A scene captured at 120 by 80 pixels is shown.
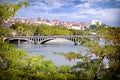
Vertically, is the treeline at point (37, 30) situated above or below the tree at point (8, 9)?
below

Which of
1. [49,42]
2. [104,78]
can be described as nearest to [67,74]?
[104,78]

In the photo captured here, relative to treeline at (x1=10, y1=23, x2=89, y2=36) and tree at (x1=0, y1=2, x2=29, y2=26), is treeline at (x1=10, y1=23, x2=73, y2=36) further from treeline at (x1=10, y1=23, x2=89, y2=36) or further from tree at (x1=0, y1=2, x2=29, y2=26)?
tree at (x1=0, y1=2, x2=29, y2=26)

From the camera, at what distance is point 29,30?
2.88m

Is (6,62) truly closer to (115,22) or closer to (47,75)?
(47,75)

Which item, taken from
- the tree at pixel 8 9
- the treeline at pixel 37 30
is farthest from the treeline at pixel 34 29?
the tree at pixel 8 9

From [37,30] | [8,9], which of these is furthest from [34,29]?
[8,9]

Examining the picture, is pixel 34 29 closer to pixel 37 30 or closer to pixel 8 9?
pixel 37 30

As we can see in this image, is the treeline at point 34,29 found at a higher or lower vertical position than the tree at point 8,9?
lower

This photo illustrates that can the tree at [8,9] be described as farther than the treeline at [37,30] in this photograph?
No

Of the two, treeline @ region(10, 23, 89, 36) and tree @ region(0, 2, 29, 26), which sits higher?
tree @ region(0, 2, 29, 26)

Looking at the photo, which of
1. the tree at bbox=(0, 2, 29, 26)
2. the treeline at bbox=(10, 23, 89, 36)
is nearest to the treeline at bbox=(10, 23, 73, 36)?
the treeline at bbox=(10, 23, 89, 36)

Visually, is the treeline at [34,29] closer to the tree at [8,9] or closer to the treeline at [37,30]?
the treeline at [37,30]

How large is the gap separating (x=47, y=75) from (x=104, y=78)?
396 mm

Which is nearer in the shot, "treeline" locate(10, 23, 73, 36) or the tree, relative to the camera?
the tree
